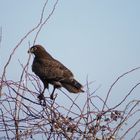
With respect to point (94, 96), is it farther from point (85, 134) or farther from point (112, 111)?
point (85, 134)

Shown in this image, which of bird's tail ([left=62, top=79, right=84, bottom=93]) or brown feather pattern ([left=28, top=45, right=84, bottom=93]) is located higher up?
brown feather pattern ([left=28, top=45, right=84, bottom=93])

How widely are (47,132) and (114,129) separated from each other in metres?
0.48

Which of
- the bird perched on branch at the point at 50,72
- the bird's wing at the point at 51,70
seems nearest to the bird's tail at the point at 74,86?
the bird perched on branch at the point at 50,72

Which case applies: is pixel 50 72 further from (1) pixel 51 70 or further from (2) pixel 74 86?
(2) pixel 74 86

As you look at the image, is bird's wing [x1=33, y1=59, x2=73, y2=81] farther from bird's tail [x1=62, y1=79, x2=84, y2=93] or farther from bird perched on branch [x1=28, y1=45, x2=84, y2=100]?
bird's tail [x1=62, y1=79, x2=84, y2=93]

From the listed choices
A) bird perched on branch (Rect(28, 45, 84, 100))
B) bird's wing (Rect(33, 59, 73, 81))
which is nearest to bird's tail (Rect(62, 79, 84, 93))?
bird perched on branch (Rect(28, 45, 84, 100))

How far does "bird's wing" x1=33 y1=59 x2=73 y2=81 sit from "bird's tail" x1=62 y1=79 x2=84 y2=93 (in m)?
0.50

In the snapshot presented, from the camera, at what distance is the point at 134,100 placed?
2.90 meters

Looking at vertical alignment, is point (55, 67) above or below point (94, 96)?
above

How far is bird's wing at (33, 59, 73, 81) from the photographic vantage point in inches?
234

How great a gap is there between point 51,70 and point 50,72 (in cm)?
4

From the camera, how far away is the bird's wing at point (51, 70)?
5.95 m

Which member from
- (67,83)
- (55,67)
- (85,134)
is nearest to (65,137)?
(85,134)

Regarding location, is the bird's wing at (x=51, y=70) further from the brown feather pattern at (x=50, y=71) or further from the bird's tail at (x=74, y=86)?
the bird's tail at (x=74, y=86)
